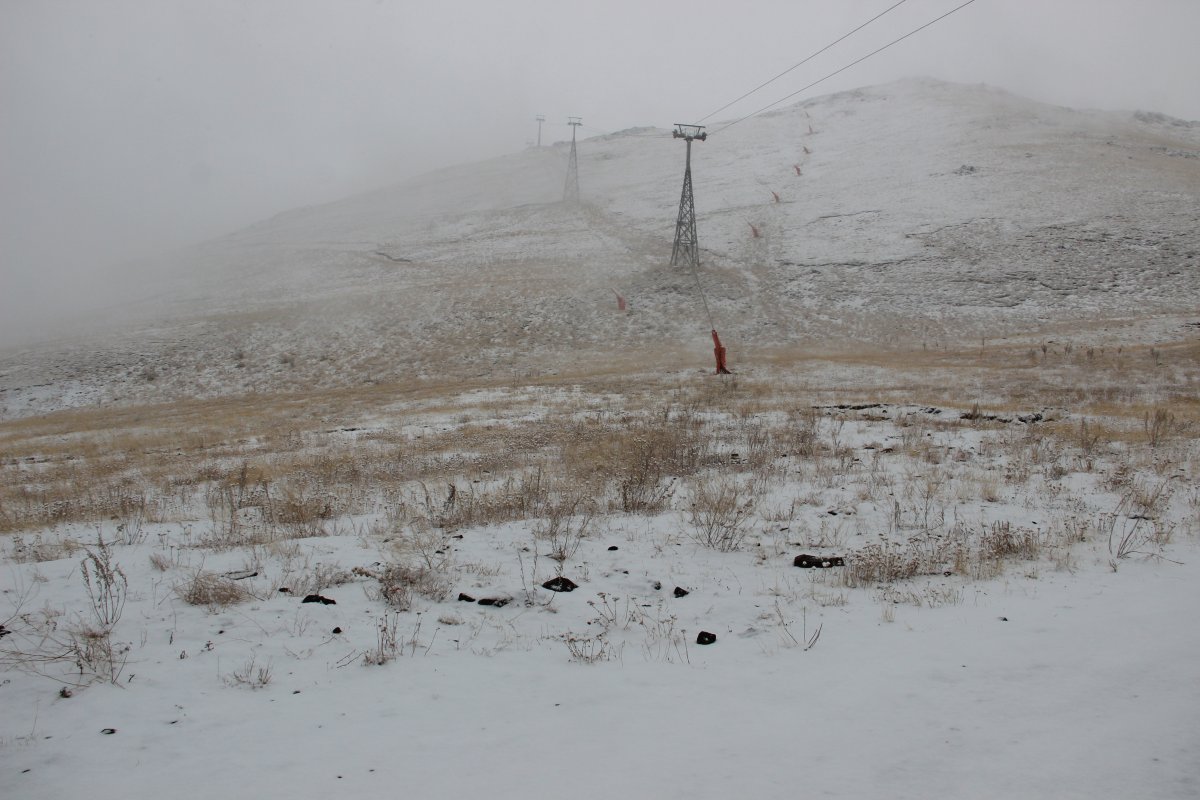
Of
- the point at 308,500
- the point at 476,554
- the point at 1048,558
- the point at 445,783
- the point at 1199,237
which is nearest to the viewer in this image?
the point at 445,783

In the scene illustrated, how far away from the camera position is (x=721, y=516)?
6457 mm

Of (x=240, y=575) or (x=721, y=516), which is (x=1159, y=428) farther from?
(x=240, y=575)

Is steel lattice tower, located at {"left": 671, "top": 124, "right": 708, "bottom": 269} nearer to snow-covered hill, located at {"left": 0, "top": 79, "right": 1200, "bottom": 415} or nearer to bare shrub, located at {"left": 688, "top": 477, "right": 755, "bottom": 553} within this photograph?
snow-covered hill, located at {"left": 0, "top": 79, "right": 1200, "bottom": 415}

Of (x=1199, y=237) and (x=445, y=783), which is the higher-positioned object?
(x=1199, y=237)

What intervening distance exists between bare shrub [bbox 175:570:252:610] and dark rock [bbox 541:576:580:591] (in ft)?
7.49

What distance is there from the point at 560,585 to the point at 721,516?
210cm

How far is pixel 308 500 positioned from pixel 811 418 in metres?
9.37

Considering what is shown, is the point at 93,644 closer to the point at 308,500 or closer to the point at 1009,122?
the point at 308,500

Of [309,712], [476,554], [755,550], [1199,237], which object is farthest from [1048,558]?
[1199,237]

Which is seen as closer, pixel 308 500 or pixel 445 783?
pixel 445 783

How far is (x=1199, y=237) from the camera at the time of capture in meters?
33.3

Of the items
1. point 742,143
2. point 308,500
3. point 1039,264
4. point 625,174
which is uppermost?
point 742,143

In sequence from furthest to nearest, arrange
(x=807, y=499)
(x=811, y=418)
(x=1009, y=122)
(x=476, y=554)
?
(x=1009, y=122) → (x=811, y=418) → (x=807, y=499) → (x=476, y=554)

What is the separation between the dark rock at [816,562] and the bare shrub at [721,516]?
0.60m
